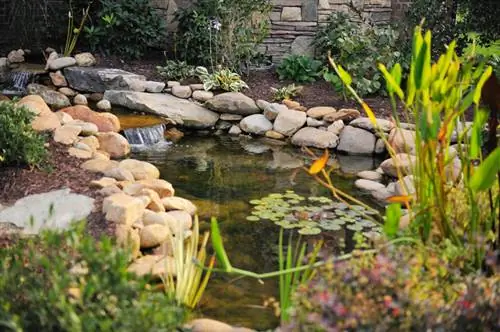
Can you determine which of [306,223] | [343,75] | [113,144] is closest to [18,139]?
[113,144]

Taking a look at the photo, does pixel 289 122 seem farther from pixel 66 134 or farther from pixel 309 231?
pixel 309 231

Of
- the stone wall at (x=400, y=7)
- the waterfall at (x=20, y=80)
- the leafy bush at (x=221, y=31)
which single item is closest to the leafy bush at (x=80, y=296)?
the leafy bush at (x=221, y=31)

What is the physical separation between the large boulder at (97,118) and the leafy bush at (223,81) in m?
1.48

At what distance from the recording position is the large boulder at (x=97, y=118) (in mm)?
6891

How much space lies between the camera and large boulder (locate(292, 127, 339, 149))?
734 cm

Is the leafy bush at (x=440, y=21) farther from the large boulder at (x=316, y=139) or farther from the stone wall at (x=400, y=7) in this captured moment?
the large boulder at (x=316, y=139)

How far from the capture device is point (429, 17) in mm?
8320

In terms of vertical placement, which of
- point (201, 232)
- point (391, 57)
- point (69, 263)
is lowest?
point (201, 232)

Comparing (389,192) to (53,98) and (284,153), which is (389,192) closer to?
(284,153)

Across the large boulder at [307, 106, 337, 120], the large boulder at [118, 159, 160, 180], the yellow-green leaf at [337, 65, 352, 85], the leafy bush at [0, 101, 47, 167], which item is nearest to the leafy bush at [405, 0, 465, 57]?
the large boulder at [307, 106, 337, 120]

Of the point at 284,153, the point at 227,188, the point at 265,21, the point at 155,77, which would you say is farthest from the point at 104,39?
the point at 227,188

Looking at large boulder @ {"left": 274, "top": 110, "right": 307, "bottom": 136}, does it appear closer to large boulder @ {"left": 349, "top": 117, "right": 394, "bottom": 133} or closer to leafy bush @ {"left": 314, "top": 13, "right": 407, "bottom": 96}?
large boulder @ {"left": 349, "top": 117, "right": 394, "bottom": 133}

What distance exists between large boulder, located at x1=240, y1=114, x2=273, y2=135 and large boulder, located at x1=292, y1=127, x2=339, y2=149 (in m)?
0.40

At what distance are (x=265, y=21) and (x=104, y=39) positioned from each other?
2106 millimetres
